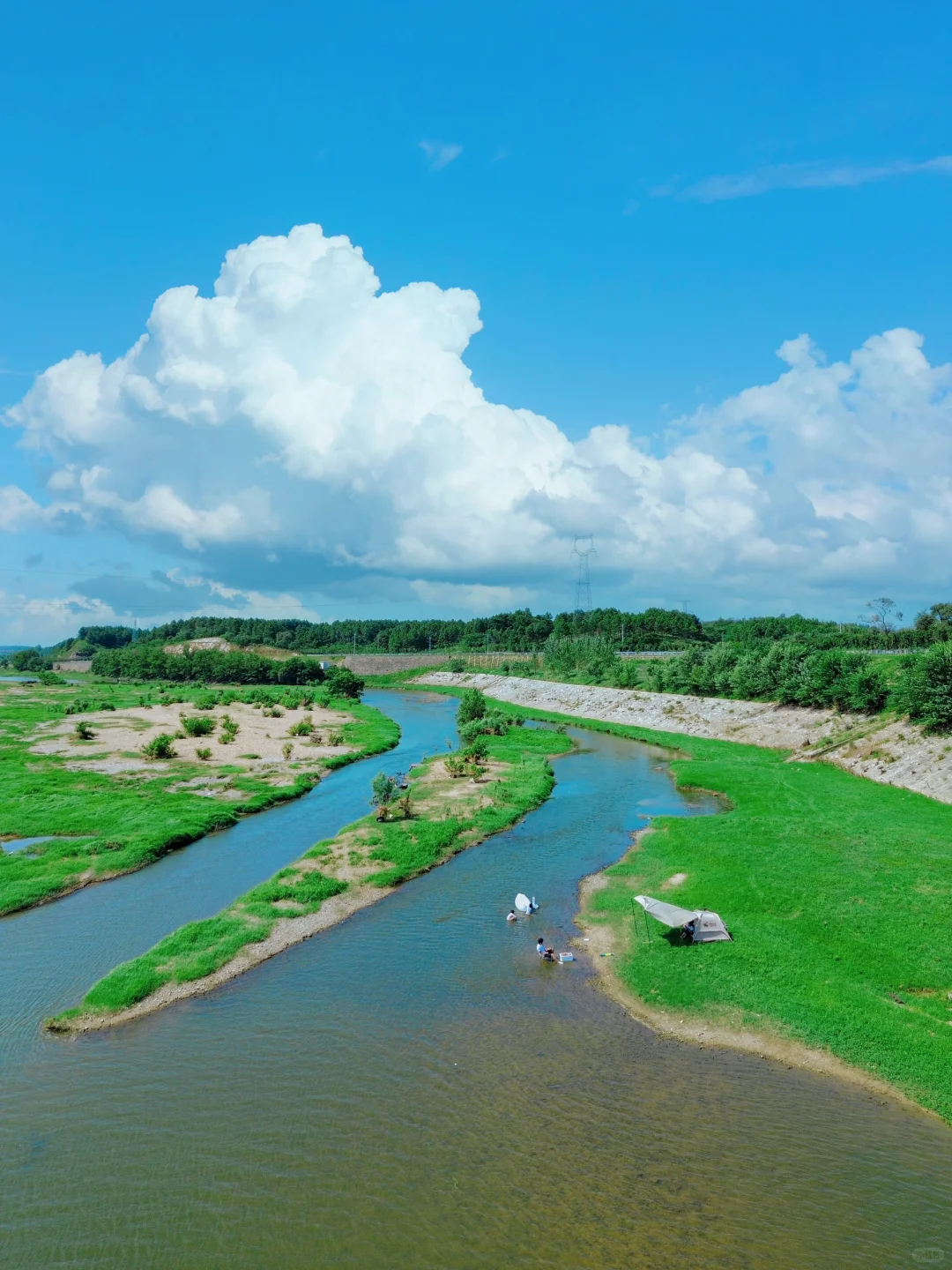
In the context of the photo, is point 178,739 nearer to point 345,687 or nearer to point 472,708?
point 472,708

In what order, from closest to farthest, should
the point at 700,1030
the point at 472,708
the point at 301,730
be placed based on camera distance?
1. the point at 700,1030
2. the point at 301,730
3. the point at 472,708

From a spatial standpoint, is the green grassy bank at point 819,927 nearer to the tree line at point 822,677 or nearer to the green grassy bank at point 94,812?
the tree line at point 822,677

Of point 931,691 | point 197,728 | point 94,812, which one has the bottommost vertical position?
point 94,812

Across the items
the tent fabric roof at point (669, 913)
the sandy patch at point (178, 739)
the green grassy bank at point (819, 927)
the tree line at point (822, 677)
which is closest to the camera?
the green grassy bank at point (819, 927)

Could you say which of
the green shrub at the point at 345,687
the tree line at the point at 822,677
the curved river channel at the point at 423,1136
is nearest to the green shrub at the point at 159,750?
the curved river channel at the point at 423,1136

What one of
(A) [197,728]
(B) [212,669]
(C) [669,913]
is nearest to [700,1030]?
(C) [669,913]
